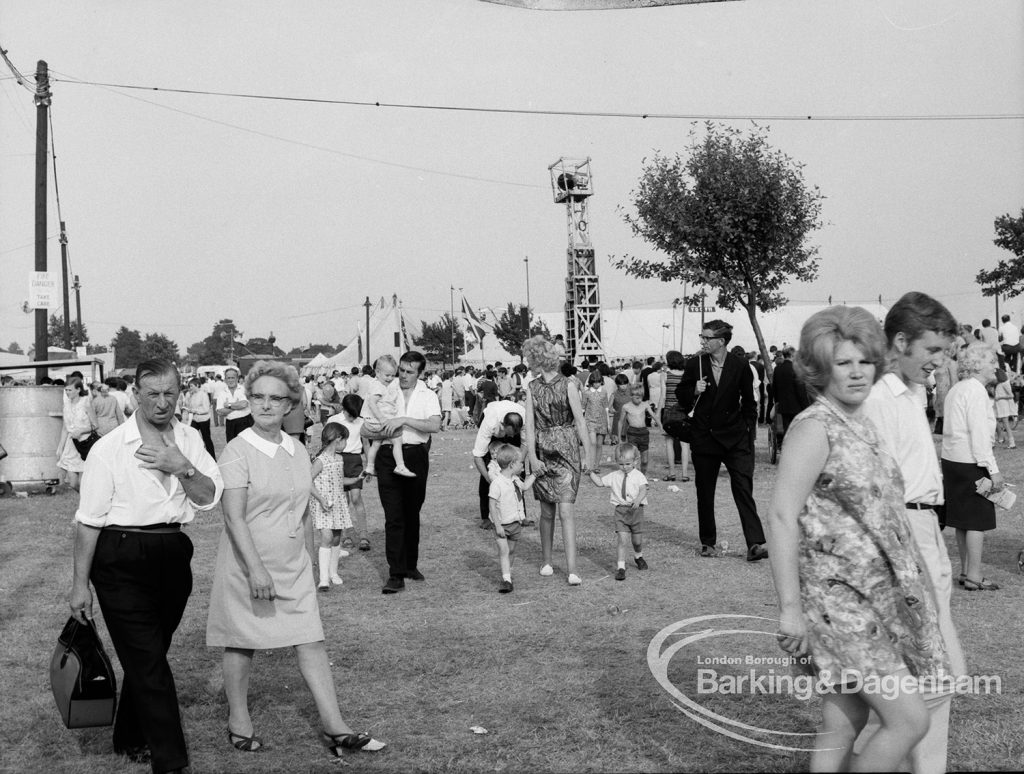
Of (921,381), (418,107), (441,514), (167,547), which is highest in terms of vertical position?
(418,107)

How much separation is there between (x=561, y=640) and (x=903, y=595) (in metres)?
3.55

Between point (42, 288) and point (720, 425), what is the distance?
12.7 m

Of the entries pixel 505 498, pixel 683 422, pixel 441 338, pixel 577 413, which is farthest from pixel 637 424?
pixel 441 338

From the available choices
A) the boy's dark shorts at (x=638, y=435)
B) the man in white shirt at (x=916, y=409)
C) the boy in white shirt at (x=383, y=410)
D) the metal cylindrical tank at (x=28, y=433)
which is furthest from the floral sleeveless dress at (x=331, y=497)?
the metal cylindrical tank at (x=28, y=433)

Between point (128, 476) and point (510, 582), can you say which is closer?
point (128, 476)

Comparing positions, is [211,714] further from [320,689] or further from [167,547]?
[167,547]

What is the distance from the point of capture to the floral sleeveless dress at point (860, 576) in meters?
2.90

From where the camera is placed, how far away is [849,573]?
2.92 m

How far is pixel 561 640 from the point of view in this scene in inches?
245

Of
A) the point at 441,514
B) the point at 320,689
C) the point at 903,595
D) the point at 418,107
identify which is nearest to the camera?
the point at 903,595

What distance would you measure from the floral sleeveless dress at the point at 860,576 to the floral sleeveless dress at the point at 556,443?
4.80 meters

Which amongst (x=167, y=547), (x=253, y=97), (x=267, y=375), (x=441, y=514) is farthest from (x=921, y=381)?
(x=253, y=97)

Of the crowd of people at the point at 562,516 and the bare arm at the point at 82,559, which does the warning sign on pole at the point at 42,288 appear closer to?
the crowd of people at the point at 562,516

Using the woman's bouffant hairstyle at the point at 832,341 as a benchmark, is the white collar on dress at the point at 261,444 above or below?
below
